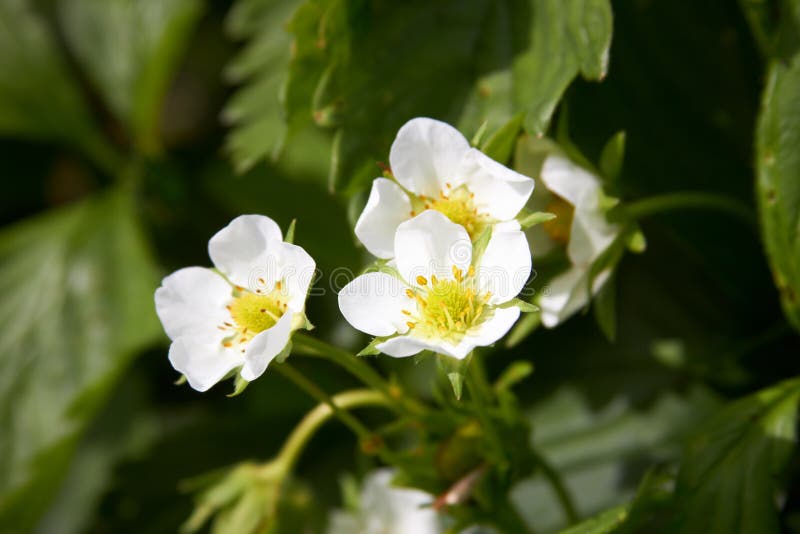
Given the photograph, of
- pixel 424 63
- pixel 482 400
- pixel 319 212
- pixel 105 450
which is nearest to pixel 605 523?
pixel 482 400

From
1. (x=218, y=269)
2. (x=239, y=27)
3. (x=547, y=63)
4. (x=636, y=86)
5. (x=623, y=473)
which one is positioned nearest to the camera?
(x=218, y=269)

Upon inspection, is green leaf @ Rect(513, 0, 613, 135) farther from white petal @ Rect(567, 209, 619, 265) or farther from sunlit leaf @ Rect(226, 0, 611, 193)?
white petal @ Rect(567, 209, 619, 265)

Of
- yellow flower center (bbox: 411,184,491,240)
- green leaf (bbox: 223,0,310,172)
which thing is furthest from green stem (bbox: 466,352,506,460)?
green leaf (bbox: 223,0,310,172)

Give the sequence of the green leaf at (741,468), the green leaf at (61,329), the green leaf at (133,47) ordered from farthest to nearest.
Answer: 1. the green leaf at (133,47)
2. the green leaf at (61,329)
3. the green leaf at (741,468)

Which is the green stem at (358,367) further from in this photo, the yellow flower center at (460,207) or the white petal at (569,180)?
the white petal at (569,180)

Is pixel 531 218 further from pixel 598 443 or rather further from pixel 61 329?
pixel 61 329

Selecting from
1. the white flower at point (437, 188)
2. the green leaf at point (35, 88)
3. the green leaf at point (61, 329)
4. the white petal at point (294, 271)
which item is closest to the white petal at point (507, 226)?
the white flower at point (437, 188)

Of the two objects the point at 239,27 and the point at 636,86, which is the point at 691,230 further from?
the point at 239,27

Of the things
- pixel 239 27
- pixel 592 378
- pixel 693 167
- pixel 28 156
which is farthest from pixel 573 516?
pixel 28 156
